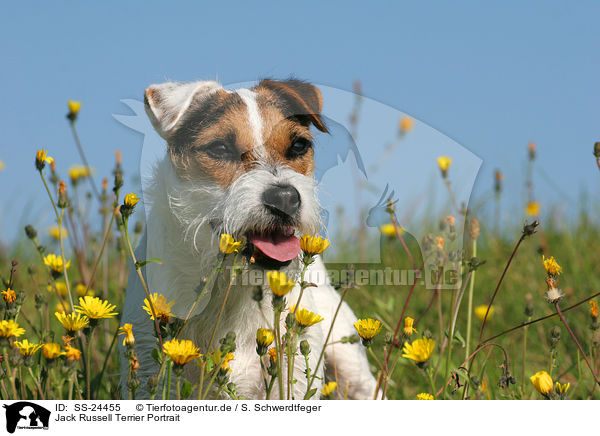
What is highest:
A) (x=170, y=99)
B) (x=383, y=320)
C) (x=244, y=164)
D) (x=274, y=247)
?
(x=170, y=99)

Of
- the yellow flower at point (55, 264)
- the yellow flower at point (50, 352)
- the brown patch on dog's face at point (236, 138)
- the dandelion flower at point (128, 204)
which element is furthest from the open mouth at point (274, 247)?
the yellow flower at point (55, 264)

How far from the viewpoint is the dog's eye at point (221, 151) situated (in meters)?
2.49

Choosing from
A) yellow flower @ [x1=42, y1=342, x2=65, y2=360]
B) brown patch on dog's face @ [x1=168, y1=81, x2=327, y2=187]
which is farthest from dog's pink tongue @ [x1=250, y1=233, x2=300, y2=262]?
yellow flower @ [x1=42, y1=342, x2=65, y2=360]

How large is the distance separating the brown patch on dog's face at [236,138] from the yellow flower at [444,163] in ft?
1.72

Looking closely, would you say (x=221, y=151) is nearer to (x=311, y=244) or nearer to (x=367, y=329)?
(x=311, y=244)

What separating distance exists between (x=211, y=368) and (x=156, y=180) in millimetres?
956

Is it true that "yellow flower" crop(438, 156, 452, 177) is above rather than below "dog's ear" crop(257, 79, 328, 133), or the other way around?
below

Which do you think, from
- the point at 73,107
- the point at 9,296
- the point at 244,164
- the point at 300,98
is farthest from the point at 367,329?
the point at 73,107

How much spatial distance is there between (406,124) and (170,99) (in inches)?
41.2

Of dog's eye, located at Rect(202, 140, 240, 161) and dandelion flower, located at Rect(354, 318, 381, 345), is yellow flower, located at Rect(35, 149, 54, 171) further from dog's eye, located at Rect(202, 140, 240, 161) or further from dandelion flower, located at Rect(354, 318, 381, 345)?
dandelion flower, located at Rect(354, 318, 381, 345)

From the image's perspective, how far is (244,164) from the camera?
2.44m
